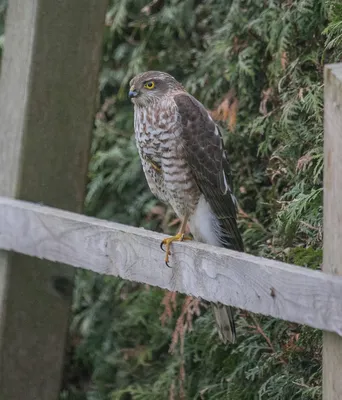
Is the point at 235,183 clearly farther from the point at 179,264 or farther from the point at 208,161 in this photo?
the point at 179,264

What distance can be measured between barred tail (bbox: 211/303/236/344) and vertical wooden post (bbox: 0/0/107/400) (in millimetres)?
530

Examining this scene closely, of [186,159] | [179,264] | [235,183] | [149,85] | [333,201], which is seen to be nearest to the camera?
[333,201]

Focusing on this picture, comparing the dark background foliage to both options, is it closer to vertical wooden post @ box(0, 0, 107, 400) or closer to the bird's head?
the bird's head

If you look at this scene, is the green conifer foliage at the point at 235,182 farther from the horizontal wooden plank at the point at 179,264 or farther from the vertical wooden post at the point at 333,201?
the vertical wooden post at the point at 333,201

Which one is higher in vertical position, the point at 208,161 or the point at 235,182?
the point at 235,182

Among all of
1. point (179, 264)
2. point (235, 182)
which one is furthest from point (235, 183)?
point (179, 264)

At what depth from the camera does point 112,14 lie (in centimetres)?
394

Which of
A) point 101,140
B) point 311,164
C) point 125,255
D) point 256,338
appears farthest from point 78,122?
point 101,140

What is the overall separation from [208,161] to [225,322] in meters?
0.57

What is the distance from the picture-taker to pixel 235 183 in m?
3.38

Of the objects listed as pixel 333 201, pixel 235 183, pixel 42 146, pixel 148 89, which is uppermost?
pixel 148 89

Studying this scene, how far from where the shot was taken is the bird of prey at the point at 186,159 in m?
2.79

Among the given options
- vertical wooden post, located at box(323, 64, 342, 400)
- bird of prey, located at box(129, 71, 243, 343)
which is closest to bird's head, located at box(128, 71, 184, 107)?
bird of prey, located at box(129, 71, 243, 343)

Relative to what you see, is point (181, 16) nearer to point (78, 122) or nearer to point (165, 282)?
point (78, 122)
